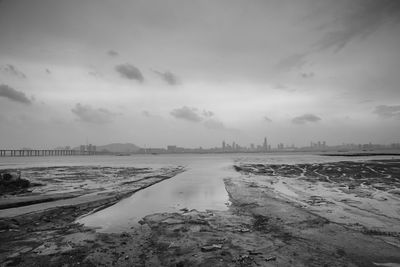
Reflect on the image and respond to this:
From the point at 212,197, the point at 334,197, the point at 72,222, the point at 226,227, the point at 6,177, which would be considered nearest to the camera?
the point at 226,227

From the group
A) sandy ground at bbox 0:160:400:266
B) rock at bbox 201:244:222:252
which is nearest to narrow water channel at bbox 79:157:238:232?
sandy ground at bbox 0:160:400:266

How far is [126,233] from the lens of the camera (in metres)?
8.95

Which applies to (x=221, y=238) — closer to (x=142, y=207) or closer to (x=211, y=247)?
(x=211, y=247)

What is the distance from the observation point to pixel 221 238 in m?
8.25

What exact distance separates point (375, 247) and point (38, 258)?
31.6 ft

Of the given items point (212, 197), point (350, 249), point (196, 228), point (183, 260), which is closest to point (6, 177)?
point (212, 197)

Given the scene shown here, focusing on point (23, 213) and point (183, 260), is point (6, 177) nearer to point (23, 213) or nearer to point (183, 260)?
point (23, 213)

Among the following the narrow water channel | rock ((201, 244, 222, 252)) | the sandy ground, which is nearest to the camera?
the sandy ground

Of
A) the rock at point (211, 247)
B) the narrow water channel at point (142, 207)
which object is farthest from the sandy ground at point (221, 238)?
the narrow water channel at point (142, 207)

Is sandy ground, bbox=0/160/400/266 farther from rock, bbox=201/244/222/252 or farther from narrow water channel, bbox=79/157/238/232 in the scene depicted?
narrow water channel, bbox=79/157/238/232

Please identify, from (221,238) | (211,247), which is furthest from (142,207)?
(211,247)

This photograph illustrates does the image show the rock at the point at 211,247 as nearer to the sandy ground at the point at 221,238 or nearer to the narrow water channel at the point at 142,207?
the sandy ground at the point at 221,238

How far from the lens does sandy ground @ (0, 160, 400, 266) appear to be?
257 inches

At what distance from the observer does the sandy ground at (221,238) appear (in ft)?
21.5
